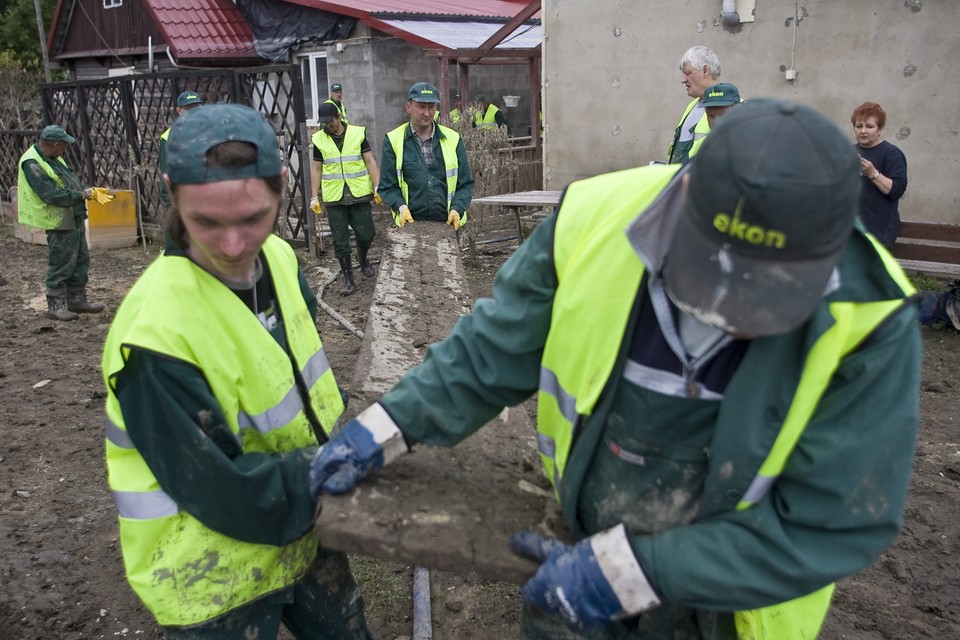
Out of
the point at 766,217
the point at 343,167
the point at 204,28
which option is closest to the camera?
the point at 766,217

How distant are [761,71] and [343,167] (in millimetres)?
4649

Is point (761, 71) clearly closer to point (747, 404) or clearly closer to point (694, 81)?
point (694, 81)

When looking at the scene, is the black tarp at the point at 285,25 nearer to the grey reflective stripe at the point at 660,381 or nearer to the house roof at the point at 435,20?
the house roof at the point at 435,20

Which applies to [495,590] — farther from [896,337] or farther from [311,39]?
[311,39]

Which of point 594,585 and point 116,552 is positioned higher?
point 594,585

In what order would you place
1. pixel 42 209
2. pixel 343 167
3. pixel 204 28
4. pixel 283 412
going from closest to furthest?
1. pixel 283 412
2. pixel 42 209
3. pixel 343 167
4. pixel 204 28

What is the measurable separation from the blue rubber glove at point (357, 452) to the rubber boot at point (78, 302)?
697 cm

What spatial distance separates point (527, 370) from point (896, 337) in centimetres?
72

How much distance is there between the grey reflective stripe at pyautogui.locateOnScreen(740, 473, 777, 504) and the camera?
4.50 ft

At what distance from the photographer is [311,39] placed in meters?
13.8

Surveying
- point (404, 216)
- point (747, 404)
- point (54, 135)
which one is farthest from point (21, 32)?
point (747, 404)

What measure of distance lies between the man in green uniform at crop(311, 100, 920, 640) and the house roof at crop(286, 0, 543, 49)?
436 inches

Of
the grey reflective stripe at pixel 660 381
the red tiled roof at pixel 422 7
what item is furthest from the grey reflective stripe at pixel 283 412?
the red tiled roof at pixel 422 7

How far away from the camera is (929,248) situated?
21.8 feet
